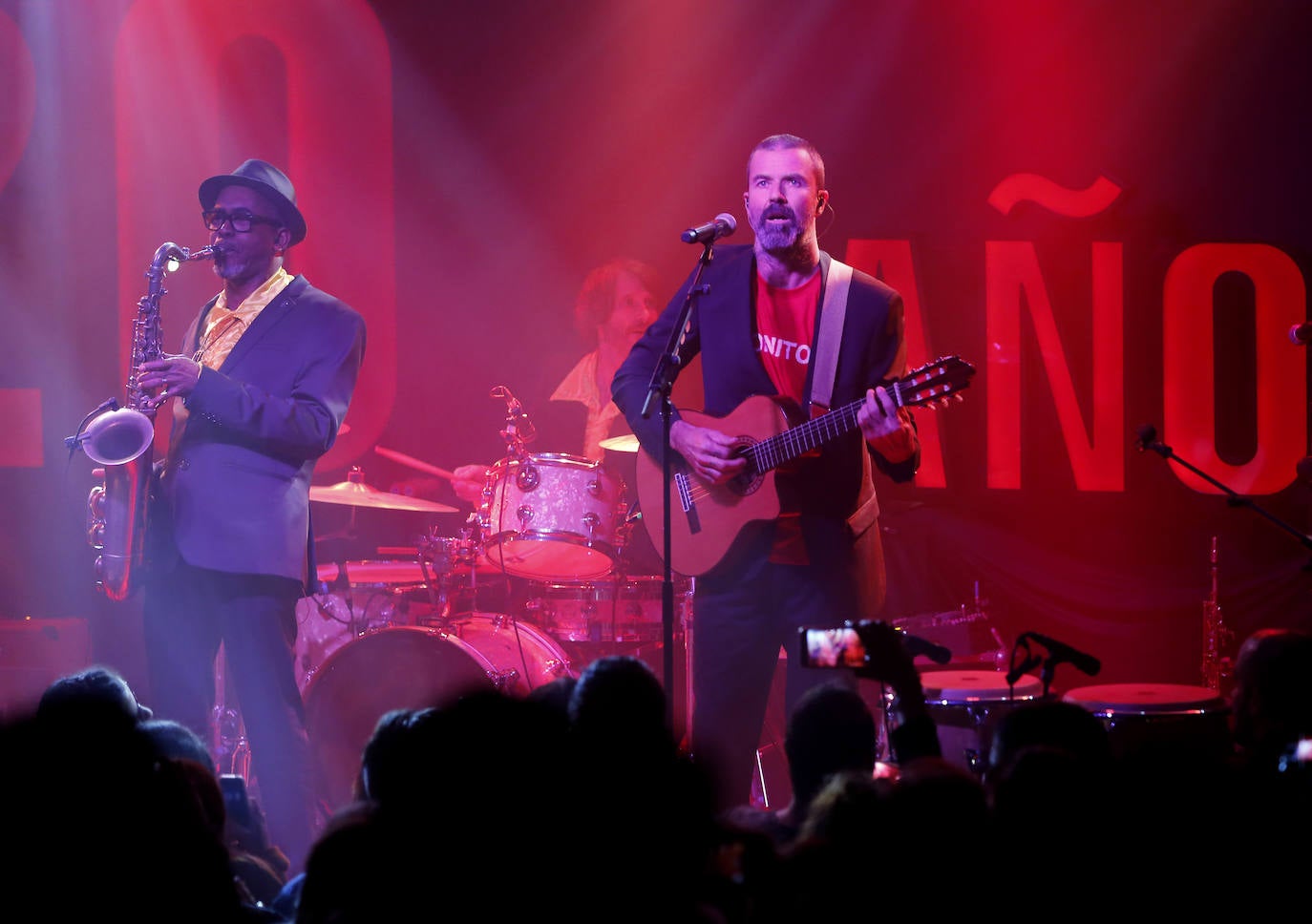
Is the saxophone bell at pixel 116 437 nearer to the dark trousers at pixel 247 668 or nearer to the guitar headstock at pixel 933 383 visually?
the dark trousers at pixel 247 668

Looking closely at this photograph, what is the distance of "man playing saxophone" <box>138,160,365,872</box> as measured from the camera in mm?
4707

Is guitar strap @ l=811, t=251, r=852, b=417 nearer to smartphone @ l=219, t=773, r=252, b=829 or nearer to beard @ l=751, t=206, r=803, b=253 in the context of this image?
beard @ l=751, t=206, r=803, b=253

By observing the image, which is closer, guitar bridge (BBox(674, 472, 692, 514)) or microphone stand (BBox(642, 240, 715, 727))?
microphone stand (BBox(642, 240, 715, 727))

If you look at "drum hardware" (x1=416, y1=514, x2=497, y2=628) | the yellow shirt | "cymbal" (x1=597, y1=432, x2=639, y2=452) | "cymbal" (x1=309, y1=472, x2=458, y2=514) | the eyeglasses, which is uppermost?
the eyeglasses

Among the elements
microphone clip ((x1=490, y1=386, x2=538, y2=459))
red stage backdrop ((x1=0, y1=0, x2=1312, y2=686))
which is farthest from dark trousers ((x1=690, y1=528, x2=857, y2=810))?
red stage backdrop ((x1=0, y1=0, x2=1312, y2=686))

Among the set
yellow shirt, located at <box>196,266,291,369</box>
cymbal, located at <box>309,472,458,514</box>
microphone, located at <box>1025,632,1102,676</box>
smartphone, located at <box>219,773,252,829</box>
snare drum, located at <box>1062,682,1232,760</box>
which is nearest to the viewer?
smartphone, located at <box>219,773,252,829</box>

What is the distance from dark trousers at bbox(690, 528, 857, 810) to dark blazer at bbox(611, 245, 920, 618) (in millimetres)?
110

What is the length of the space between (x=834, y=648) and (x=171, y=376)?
8.86 ft

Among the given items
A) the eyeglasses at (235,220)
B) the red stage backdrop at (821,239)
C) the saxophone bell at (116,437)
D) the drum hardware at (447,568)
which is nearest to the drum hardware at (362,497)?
the drum hardware at (447,568)

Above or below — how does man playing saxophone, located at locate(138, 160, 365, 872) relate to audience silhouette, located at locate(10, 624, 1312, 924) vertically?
above

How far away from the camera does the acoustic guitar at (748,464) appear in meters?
4.10

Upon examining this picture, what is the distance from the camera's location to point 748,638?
4.43 metres

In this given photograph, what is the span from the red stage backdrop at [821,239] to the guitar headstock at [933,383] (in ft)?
12.6

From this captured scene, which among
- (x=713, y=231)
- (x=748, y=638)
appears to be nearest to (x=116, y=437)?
(x=713, y=231)
